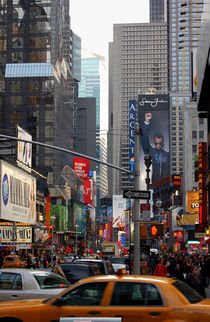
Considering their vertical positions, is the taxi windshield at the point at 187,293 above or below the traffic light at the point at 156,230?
below

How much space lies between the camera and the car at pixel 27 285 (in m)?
14.9

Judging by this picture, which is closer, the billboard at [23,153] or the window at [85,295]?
the window at [85,295]

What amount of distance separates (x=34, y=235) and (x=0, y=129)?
62405mm

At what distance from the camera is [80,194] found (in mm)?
199875

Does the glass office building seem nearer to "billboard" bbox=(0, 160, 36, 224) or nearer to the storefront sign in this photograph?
"billboard" bbox=(0, 160, 36, 224)

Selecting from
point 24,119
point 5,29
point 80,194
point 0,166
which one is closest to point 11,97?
point 24,119

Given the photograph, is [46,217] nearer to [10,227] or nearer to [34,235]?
[34,235]

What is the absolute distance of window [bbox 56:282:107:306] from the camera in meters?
10.5

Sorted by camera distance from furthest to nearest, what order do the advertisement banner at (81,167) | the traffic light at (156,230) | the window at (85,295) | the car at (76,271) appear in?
the advertisement banner at (81,167), the traffic light at (156,230), the car at (76,271), the window at (85,295)

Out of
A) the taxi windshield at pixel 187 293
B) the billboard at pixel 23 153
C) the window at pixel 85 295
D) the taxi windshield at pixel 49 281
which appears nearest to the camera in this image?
the taxi windshield at pixel 187 293

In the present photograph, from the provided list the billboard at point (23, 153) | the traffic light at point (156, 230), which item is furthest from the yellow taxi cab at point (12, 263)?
the billboard at point (23, 153)

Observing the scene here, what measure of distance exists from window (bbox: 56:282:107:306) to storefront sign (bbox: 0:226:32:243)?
5510 centimetres

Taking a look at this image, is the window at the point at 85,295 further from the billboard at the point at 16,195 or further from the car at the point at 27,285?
the billboard at the point at 16,195

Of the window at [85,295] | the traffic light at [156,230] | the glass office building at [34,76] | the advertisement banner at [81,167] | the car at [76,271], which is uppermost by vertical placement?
the glass office building at [34,76]
